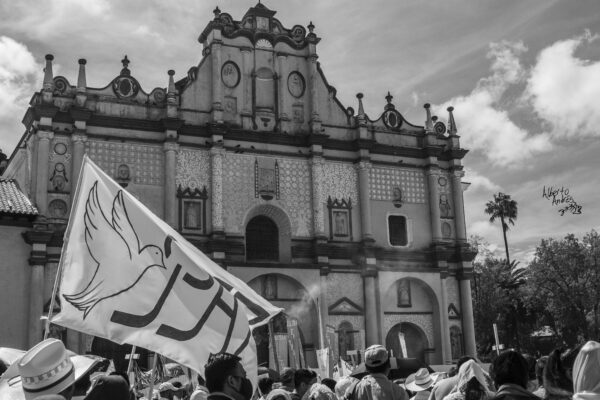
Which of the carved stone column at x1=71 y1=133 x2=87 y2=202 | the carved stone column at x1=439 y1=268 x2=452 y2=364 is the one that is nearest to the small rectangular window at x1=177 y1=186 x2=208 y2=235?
the carved stone column at x1=71 y1=133 x2=87 y2=202

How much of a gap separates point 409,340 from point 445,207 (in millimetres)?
6625

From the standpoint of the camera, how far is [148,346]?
7.93 m

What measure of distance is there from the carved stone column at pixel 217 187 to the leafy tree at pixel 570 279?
Result: 27290 millimetres

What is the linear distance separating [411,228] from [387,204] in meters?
1.62

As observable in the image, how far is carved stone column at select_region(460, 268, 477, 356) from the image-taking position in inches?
1421

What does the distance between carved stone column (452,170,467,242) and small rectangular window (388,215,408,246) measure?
110 inches

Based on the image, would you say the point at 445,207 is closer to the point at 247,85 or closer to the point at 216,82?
the point at 247,85

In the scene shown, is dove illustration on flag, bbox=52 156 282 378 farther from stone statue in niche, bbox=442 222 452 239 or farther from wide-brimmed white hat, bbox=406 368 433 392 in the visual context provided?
stone statue in niche, bbox=442 222 452 239

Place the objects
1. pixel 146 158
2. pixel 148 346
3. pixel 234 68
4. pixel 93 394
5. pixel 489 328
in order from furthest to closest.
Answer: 1. pixel 489 328
2. pixel 234 68
3. pixel 146 158
4. pixel 148 346
5. pixel 93 394

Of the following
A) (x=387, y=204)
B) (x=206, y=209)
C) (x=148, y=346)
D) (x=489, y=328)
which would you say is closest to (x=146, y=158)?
(x=206, y=209)

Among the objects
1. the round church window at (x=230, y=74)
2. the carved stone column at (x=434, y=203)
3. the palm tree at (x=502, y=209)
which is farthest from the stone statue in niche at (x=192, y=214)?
the palm tree at (x=502, y=209)

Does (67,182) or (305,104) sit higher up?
(305,104)

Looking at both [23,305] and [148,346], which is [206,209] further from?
[148,346]

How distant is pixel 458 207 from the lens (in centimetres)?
3728
